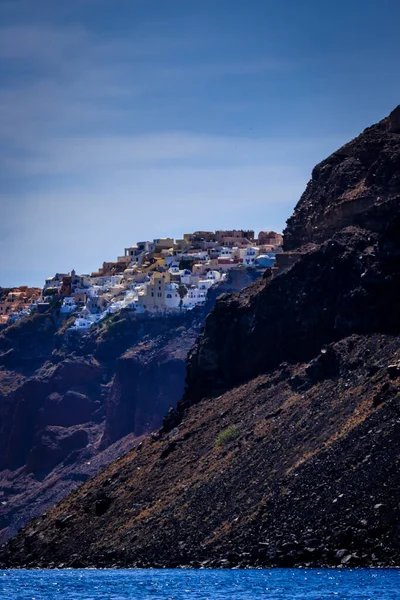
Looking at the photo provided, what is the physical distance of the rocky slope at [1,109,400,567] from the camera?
4626 inches

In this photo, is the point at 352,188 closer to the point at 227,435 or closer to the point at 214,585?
the point at 227,435

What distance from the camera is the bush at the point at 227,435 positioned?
145250 mm

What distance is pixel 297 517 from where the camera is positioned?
390ft

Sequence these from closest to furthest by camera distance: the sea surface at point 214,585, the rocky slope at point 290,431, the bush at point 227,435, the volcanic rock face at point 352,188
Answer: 1. the sea surface at point 214,585
2. the rocky slope at point 290,431
3. the bush at point 227,435
4. the volcanic rock face at point 352,188

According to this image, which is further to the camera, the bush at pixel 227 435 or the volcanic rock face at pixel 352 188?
the volcanic rock face at pixel 352 188

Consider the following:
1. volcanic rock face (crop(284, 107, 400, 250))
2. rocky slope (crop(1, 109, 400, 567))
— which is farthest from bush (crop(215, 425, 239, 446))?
volcanic rock face (crop(284, 107, 400, 250))

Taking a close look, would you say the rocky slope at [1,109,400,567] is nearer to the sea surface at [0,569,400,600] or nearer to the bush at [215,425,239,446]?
the bush at [215,425,239,446]

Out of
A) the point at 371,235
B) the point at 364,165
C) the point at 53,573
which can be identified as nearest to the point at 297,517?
the point at 53,573

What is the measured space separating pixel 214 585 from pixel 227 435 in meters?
35.8

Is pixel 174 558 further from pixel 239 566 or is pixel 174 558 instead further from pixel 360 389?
pixel 360 389

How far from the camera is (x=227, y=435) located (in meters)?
146

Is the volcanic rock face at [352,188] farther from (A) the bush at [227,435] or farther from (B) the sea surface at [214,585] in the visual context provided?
(B) the sea surface at [214,585]

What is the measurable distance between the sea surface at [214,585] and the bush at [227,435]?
18.4m

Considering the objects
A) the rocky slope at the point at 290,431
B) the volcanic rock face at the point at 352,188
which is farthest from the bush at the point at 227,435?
the volcanic rock face at the point at 352,188
